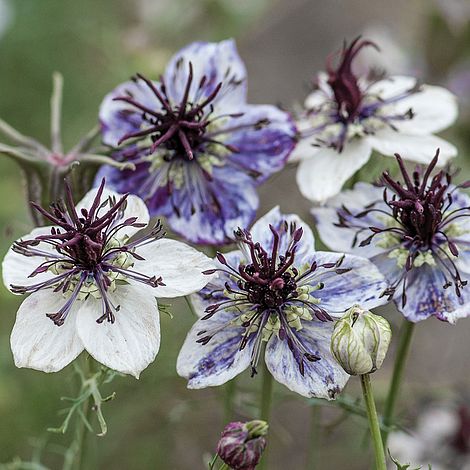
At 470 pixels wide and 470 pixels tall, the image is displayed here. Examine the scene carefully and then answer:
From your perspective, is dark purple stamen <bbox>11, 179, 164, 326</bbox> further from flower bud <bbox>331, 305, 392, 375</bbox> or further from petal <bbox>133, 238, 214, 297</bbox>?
flower bud <bbox>331, 305, 392, 375</bbox>

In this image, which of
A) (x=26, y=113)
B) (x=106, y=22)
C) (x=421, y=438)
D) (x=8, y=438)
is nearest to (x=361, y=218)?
(x=421, y=438)

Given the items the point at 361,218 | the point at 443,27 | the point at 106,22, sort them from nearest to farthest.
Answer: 1. the point at 361,218
2. the point at 443,27
3. the point at 106,22

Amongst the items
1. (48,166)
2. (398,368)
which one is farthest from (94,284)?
(398,368)

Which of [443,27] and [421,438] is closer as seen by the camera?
[421,438]

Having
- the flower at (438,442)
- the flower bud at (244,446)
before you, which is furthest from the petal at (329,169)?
the flower at (438,442)

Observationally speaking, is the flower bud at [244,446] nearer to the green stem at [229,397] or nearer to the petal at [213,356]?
the petal at [213,356]

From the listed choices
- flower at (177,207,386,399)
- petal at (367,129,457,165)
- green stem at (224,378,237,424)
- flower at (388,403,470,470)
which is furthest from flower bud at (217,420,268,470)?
flower at (388,403,470,470)

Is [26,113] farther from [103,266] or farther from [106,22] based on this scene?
[103,266]
